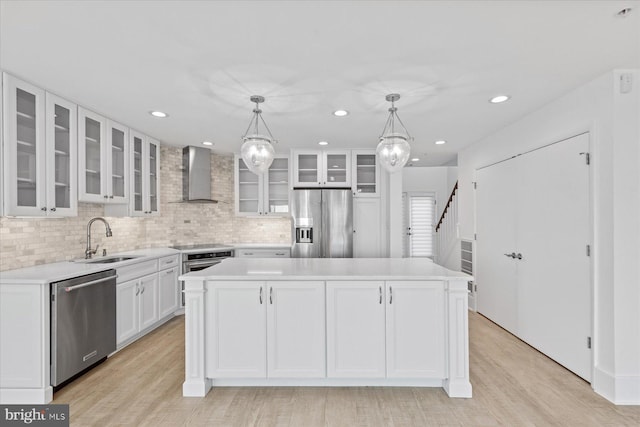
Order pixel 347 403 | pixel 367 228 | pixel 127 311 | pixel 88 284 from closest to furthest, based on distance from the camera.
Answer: pixel 347 403 → pixel 88 284 → pixel 127 311 → pixel 367 228

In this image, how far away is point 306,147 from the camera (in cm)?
491

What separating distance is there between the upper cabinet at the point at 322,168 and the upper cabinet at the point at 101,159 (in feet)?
7.66

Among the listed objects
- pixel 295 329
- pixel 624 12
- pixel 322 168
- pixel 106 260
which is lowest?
pixel 295 329

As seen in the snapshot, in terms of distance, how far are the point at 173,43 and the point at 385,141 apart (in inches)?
65.4

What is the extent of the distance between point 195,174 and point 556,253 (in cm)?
474

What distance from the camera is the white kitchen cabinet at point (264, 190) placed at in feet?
17.6

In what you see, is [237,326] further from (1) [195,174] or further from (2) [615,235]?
(1) [195,174]

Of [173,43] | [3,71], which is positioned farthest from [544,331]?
[3,71]

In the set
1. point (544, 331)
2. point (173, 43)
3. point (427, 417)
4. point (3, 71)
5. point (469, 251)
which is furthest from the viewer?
point (469, 251)

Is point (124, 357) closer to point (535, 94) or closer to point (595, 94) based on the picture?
point (535, 94)

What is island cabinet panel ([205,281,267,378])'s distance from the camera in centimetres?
252

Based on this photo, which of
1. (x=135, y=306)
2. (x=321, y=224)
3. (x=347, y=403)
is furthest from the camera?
(x=321, y=224)

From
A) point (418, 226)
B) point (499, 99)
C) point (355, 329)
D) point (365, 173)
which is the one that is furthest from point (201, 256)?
point (418, 226)

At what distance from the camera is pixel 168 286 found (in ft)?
13.7
